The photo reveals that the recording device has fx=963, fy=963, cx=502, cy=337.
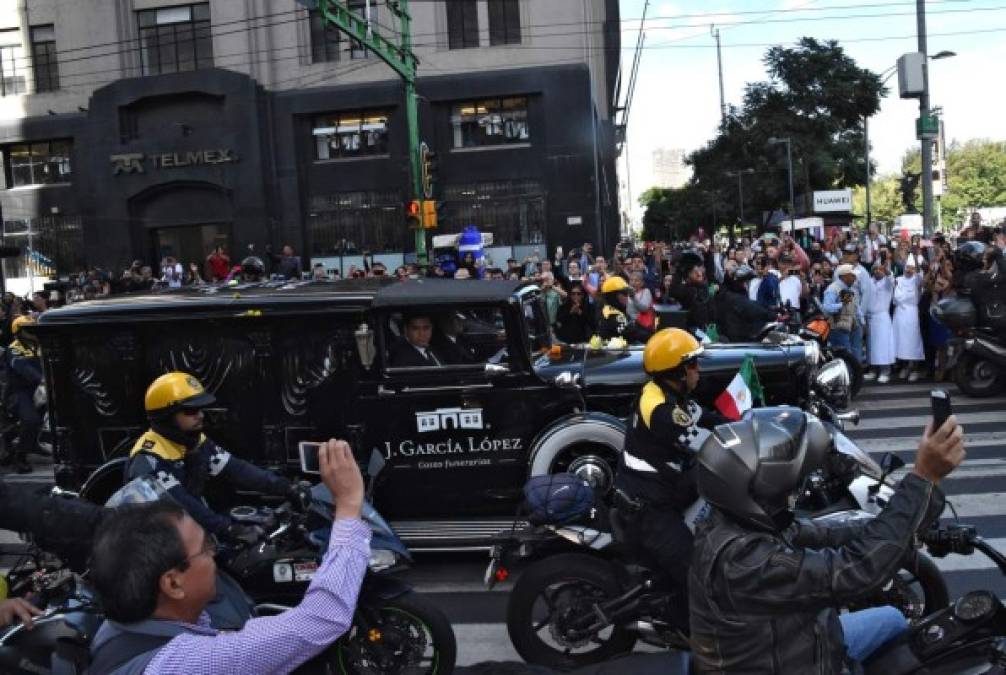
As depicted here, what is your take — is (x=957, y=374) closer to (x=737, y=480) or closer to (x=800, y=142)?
(x=737, y=480)

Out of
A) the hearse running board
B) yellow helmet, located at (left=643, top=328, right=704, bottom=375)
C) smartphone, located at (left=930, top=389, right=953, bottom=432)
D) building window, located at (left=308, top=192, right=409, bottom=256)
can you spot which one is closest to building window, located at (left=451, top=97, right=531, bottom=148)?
building window, located at (left=308, top=192, right=409, bottom=256)

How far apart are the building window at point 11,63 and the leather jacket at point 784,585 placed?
38.5 meters

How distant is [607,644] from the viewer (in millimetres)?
4953

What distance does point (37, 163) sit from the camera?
35.4 m

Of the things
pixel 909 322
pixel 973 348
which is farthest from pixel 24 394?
pixel 909 322

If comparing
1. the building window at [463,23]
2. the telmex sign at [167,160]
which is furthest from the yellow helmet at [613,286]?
the telmex sign at [167,160]

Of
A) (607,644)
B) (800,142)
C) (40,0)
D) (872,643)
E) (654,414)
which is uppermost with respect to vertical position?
(40,0)

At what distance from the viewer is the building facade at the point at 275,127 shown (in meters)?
32.0

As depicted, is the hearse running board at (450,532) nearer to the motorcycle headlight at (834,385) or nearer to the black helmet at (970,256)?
the motorcycle headlight at (834,385)

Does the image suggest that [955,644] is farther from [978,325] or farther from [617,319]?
[978,325]

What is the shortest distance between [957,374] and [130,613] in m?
11.7

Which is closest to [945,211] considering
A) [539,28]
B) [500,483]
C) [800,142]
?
[800,142]

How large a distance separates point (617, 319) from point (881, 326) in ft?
17.0

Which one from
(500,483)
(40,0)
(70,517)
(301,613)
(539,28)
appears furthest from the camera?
(40,0)
